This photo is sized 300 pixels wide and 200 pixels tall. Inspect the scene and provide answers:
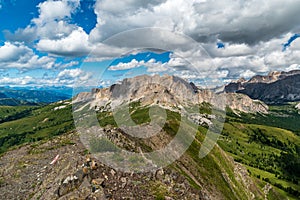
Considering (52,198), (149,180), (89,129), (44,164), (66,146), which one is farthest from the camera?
(89,129)

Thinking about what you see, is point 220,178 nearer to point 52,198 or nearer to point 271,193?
point 52,198

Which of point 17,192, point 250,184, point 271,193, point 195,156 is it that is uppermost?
point 17,192

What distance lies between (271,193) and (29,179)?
530ft

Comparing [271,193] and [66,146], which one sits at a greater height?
[66,146]

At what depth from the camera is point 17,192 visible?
31734 mm

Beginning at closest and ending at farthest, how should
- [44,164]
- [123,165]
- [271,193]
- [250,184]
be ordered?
1. [123,165]
2. [44,164]
3. [250,184]
4. [271,193]

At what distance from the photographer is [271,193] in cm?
15838

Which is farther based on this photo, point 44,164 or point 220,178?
point 220,178

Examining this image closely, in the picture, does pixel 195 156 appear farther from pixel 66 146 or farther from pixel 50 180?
pixel 50 180

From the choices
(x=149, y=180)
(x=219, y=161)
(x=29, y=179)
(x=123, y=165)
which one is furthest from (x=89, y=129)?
(x=219, y=161)

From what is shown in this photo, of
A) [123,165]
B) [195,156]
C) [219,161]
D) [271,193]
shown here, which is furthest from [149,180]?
[271,193]

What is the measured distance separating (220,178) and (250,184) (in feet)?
131

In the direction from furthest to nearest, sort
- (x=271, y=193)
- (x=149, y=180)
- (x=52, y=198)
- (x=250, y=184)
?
(x=271, y=193)
(x=250, y=184)
(x=149, y=180)
(x=52, y=198)

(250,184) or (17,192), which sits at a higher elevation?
(17,192)
